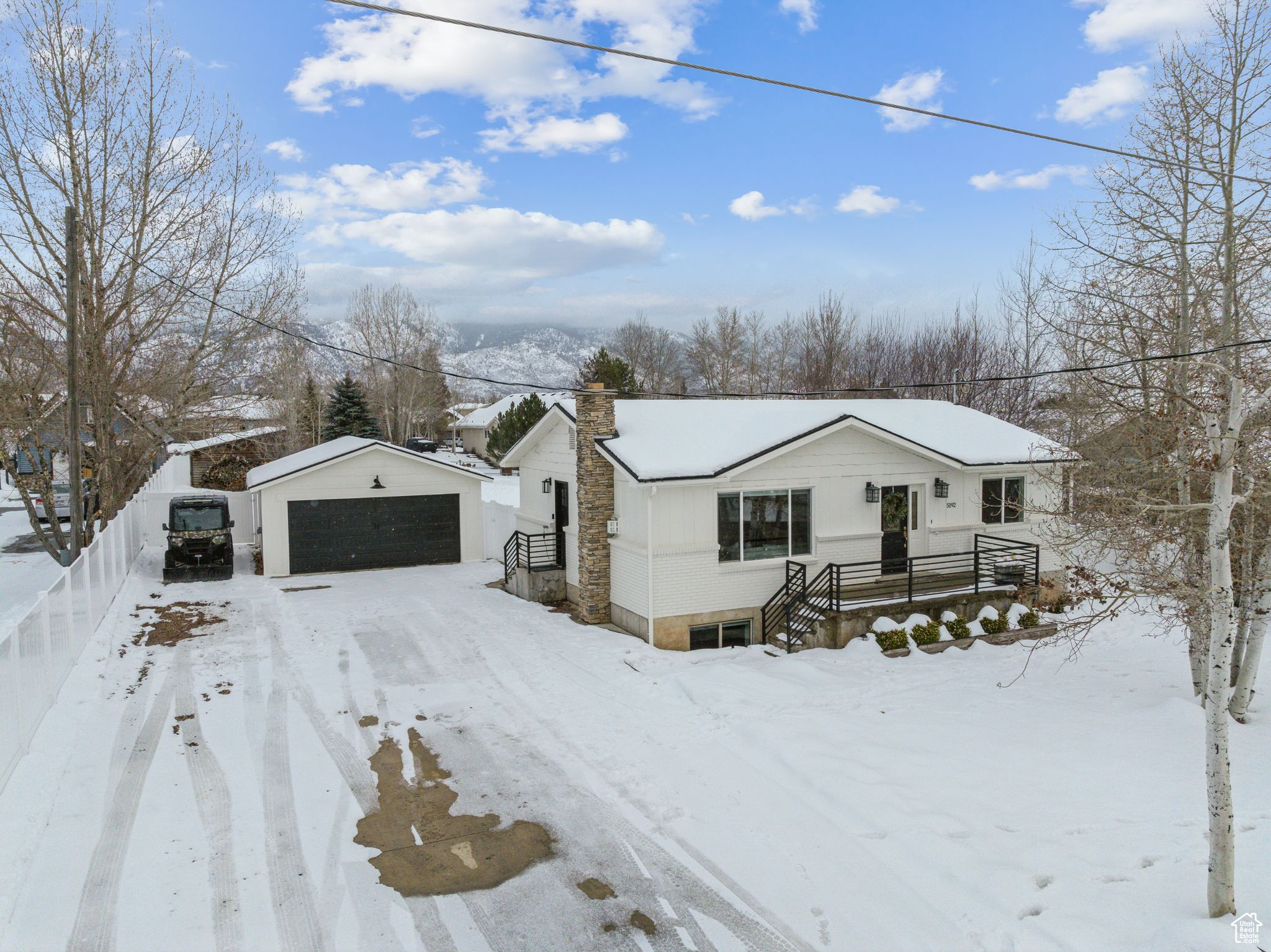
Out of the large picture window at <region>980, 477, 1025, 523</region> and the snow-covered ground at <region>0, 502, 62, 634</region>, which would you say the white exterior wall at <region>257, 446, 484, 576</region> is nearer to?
the snow-covered ground at <region>0, 502, 62, 634</region>

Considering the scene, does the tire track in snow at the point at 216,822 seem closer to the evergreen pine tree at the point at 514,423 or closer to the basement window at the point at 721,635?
the basement window at the point at 721,635

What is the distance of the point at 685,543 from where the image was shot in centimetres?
1405

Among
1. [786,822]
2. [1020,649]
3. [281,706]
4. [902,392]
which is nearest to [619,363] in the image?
[902,392]

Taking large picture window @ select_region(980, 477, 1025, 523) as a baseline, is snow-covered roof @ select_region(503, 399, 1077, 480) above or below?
above

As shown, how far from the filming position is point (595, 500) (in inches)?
607

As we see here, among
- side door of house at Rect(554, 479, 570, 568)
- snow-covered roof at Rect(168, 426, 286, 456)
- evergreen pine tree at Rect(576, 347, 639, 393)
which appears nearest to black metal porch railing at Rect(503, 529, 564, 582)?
side door of house at Rect(554, 479, 570, 568)

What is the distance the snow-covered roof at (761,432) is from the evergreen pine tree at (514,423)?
76.6 ft

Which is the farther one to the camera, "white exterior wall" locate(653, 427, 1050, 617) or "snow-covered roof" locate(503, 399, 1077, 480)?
"snow-covered roof" locate(503, 399, 1077, 480)

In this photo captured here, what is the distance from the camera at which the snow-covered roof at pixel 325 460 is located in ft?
65.7

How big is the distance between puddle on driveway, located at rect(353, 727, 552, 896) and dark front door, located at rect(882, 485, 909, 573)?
10.9 meters

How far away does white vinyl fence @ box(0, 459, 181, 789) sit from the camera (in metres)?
7.23

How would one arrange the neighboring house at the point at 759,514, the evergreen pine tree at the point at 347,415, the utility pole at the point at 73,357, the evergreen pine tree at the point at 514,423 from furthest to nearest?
the evergreen pine tree at the point at 347,415 → the evergreen pine tree at the point at 514,423 → the utility pole at the point at 73,357 → the neighboring house at the point at 759,514

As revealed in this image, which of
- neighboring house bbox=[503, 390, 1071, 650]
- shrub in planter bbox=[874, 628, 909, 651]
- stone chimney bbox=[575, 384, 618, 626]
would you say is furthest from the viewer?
stone chimney bbox=[575, 384, 618, 626]

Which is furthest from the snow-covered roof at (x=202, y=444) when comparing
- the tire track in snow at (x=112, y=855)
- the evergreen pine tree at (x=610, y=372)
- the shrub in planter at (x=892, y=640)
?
the shrub in planter at (x=892, y=640)
